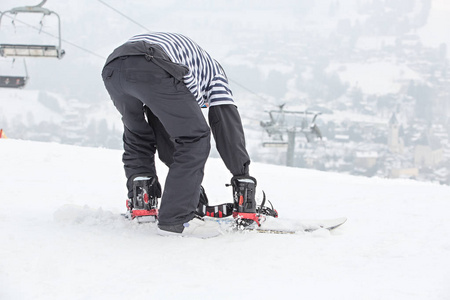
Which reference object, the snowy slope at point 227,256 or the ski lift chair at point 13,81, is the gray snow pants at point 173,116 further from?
the ski lift chair at point 13,81

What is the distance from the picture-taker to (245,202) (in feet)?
6.34

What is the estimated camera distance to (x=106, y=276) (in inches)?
53.8

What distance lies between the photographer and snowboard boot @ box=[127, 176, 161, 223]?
2029 mm

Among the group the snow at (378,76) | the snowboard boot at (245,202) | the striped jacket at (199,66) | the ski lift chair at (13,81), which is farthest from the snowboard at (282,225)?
the snow at (378,76)

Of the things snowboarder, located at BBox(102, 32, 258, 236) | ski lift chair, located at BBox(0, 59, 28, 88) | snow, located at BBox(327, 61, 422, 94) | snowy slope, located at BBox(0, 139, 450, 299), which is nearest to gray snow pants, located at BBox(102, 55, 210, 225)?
snowboarder, located at BBox(102, 32, 258, 236)

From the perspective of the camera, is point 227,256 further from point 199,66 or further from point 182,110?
point 199,66

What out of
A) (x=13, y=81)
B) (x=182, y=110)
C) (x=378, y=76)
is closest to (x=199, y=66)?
(x=182, y=110)

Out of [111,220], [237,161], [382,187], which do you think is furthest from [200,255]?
[382,187]

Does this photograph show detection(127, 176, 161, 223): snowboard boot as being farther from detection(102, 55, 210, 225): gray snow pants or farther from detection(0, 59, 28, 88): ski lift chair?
detection(0, 59, 28, 88): ski lift chair

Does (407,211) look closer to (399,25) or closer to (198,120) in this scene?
(198,120)

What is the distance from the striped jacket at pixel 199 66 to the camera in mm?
1850

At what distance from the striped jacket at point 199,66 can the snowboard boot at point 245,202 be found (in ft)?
1.09

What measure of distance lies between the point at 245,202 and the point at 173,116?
1.53 feet

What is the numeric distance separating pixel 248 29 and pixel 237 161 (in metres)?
151
